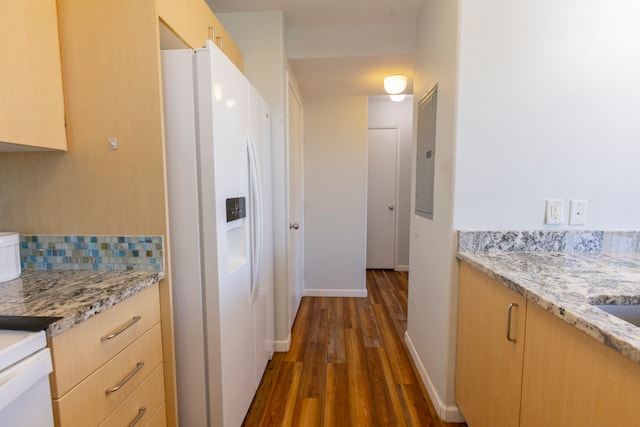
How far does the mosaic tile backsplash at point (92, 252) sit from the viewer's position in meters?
1.20

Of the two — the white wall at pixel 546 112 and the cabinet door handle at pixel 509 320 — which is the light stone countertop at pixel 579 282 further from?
the white wall at pixel 546 112

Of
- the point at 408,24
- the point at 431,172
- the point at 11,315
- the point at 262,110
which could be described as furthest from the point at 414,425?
the point at 408,24

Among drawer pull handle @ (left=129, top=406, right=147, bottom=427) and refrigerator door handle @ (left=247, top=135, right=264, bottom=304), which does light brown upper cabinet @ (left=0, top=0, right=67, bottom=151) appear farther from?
drawer pull handle @ (left=129, top=406, right=147, bottom=427)

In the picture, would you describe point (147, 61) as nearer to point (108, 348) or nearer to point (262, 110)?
point (262, 110)

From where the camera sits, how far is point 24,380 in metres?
0.67

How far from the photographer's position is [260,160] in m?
1.88

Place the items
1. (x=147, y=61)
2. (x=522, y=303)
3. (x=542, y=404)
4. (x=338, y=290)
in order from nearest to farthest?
(x=542, y=404) → (x=522, y=303) → (x=147, y=61) → (x=338, y=290)

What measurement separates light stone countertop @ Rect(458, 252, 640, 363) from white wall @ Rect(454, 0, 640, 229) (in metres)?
0.19

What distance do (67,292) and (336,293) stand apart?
9.04ft

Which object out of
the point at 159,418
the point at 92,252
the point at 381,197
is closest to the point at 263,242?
the point at 92,252

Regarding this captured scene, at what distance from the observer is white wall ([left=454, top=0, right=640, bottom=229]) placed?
1.39 m

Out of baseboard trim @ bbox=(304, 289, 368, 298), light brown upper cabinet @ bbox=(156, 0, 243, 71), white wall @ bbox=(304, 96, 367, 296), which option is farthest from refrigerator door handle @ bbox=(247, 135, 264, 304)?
baseboard trim @ bbox=(304, 289, 368, 298)

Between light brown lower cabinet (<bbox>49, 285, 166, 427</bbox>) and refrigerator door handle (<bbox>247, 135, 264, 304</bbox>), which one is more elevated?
refrigerator door handle (<bbox>247, 135, 264, 304</bbox>)

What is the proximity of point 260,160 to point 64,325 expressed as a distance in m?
1.30
